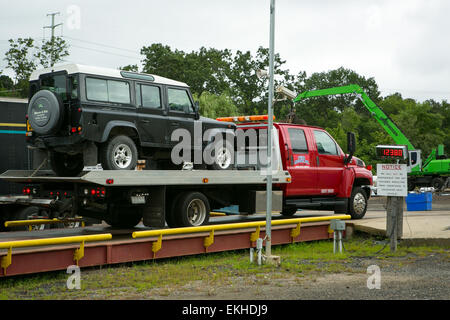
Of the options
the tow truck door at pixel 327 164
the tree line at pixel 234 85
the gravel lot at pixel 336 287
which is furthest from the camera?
the tree line at pixel 234 85

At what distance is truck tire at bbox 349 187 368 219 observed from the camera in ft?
49.4

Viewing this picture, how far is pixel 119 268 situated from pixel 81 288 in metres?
1.77

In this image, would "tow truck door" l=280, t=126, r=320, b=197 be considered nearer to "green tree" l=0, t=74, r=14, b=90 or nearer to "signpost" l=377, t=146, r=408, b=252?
"signpost" l=377, t=146, r=408, b=252

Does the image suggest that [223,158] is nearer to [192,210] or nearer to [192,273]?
[192,210]

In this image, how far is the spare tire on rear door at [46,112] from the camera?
9984 mm

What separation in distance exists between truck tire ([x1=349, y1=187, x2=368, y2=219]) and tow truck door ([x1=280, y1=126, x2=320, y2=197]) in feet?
5.07

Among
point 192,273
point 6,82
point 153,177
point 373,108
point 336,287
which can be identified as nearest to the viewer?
point 336,287

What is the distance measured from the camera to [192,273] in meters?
9.50

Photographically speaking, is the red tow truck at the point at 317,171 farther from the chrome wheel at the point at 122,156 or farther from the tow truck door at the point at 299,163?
the chrome wheel at the point at 122,156

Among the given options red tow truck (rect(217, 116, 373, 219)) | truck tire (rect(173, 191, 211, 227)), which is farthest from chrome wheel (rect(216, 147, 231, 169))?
red tow truck (rect(217, 116, 373, 219))

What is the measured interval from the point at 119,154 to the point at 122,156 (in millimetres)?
77

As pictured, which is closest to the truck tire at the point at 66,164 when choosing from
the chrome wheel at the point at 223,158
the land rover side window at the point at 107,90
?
the land rover side window at the point at 107,90

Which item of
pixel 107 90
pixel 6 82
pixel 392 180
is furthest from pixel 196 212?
pixel 6 82
